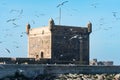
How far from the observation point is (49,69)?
3872cm

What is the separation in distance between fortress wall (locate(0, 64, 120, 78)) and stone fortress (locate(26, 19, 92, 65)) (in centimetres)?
1074

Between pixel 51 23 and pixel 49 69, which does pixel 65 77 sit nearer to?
pixel 49 69

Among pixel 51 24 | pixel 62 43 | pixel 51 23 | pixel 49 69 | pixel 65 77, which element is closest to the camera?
pixel 65 77

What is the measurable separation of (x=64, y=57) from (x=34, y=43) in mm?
5444

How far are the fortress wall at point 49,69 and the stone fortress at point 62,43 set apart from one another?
1074 centimetres

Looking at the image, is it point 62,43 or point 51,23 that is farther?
point 62,43

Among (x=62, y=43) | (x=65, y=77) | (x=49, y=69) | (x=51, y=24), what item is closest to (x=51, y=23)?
(x=51, y=24)

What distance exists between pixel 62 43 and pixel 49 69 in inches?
659

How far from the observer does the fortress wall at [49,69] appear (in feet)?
116

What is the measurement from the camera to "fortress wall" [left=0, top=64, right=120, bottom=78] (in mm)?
35250

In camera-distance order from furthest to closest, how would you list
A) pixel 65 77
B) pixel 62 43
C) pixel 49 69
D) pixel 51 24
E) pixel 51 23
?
pixel 62 43, pixel 51 23, pixel 51 24, pixel 49 69, pixel 65 77

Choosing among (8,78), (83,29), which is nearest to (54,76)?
(8,78)

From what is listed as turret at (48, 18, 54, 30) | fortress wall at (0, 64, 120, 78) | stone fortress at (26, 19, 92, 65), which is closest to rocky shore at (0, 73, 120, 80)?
fortress wall at (0, 64, 120, 78)

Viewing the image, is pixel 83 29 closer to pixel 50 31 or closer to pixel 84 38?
pixel 84 38
